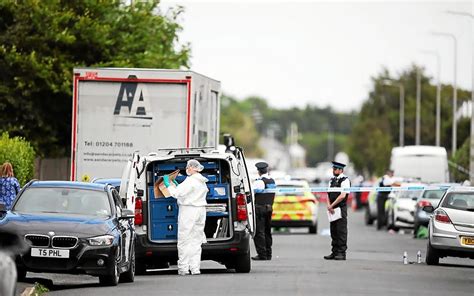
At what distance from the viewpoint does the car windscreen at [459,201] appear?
27.1 metres

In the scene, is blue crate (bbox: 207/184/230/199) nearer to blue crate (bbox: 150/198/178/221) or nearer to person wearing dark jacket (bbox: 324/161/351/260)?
blue crate (bbox: 150/198/178/221)

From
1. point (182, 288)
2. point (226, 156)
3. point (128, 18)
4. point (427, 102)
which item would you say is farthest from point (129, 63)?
point (427, 102)

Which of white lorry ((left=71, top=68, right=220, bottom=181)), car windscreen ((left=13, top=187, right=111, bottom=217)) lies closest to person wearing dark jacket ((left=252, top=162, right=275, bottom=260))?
white lorry ((left=71, top=68, right=220, bottom=181))

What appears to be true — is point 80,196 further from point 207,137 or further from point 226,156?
point 207,137

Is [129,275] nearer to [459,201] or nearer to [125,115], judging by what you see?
[125,115]

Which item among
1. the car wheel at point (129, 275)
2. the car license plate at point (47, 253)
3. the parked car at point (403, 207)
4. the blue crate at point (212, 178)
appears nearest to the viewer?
the car license plate at point (47, 253)

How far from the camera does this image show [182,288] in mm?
19672

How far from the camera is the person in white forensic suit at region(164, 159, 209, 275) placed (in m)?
22.5

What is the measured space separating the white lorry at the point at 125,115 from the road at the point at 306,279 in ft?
8.40

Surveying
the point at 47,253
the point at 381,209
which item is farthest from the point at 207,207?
the point at 381,209

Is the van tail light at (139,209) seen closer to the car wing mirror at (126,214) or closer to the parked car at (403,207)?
the car wing mirror at (126,214)

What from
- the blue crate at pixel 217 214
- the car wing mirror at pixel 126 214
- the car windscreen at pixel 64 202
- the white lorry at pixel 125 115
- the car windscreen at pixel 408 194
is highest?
the white lorry at pixel 125 115

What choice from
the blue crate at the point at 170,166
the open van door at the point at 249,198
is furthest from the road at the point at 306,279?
the blue crate at the point at 170,166

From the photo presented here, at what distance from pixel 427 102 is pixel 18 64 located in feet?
211
